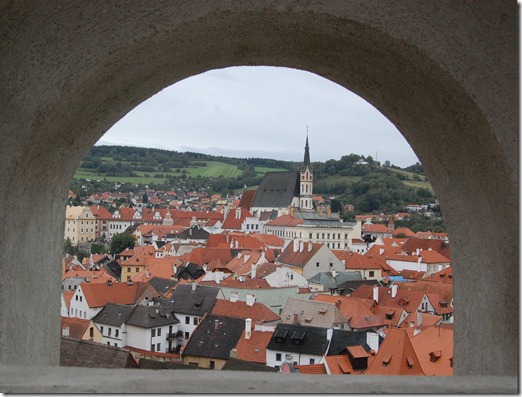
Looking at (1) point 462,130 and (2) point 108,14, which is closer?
(2) point 108,14

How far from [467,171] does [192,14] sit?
113cm

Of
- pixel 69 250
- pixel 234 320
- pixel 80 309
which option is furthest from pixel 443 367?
pixel 69 250

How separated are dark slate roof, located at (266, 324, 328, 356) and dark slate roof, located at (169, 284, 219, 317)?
280 inches

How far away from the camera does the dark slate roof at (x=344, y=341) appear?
21.3m

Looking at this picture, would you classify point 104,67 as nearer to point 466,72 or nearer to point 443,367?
point 466,72

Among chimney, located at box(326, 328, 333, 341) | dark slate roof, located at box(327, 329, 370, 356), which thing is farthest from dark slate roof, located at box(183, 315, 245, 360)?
dark slate roof, located at box(327, 329, 370, 356)

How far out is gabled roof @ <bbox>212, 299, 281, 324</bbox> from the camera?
2717 cm

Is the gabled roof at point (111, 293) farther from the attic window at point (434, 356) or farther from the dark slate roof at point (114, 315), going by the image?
the attic window at point (434, 356)

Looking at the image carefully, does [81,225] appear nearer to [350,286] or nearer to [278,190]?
[278,190]

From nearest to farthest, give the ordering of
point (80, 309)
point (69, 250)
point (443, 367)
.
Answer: point (443, 367), point (80, 309), point (69, 250)

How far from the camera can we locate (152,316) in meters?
28.2

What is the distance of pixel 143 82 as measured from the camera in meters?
2.44

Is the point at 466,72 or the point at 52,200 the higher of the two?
the point at 466,72

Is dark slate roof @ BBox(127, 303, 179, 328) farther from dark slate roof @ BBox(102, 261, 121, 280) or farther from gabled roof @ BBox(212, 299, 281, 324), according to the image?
dark slate roof @ BBox(102, 261, 121, 280)
